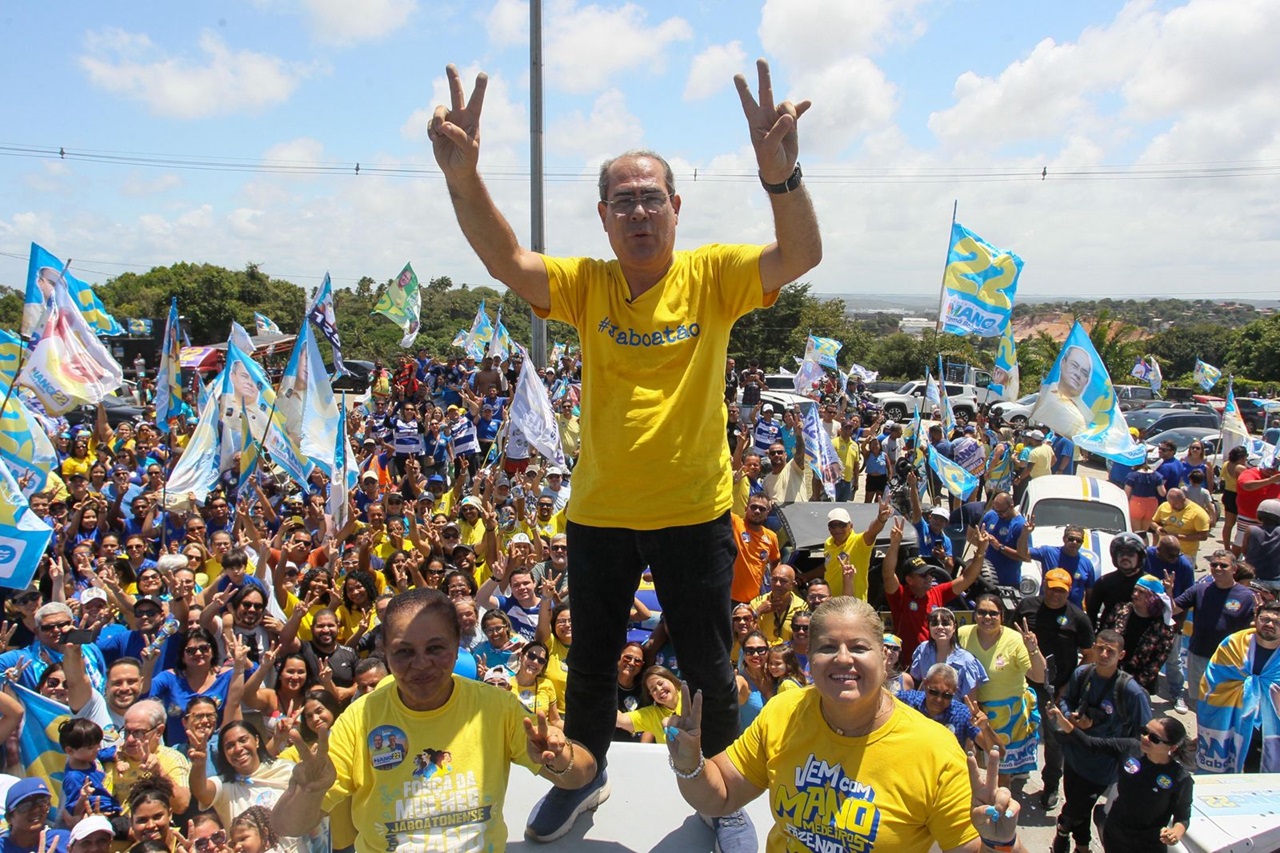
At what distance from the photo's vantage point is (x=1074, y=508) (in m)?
10.1

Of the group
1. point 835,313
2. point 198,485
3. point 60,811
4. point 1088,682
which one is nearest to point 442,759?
point 60,811

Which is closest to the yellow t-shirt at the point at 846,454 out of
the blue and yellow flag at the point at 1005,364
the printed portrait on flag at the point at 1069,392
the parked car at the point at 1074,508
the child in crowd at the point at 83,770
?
the blue and yellow flag at the point at 1005,364

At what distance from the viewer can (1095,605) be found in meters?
7.18

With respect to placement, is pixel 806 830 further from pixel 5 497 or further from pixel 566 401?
pixel 566 401

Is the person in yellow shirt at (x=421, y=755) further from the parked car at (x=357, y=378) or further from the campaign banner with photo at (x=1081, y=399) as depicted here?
the parked car at (x=357, y=378)

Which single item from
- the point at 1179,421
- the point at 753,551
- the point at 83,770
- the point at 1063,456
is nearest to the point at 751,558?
the point at 753,551

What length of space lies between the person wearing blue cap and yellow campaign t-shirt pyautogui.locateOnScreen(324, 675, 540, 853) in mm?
2294

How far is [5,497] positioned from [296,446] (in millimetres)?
2847

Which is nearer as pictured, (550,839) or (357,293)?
(550,839)

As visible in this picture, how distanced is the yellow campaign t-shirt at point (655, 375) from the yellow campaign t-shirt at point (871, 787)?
0.72 m

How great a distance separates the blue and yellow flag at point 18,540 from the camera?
5.43 metres

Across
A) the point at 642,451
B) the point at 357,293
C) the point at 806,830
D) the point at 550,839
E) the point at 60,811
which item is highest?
the point at 357,293

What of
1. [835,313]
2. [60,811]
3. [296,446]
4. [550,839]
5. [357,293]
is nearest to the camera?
[550,839]

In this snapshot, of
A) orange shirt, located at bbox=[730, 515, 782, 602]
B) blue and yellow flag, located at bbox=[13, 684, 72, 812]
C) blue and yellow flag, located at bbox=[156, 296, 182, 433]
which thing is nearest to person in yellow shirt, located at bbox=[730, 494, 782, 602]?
orange shirt, located at bbox=[730, 515, 782, 602]
